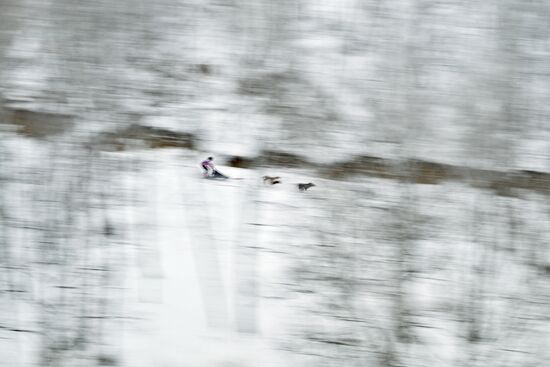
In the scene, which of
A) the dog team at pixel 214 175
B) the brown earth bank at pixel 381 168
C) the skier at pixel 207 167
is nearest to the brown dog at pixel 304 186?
the dog team at pixel 214 175

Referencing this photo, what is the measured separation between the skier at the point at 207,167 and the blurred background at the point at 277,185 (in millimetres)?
58

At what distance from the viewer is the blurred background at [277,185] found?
2.77 metres

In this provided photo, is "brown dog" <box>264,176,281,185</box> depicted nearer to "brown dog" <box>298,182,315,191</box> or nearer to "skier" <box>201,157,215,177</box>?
"brown dog" <box>298,182,315,191</box>

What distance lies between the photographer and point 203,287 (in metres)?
3.30

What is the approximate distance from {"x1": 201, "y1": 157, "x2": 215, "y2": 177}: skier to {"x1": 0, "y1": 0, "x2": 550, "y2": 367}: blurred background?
0.06 m

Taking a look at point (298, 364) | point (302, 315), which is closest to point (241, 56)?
point (302, 315)

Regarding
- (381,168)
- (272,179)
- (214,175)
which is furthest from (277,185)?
(381,168)

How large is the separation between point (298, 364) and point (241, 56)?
1.52m

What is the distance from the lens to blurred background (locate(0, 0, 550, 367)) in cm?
277

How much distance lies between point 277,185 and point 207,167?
0.38 meters

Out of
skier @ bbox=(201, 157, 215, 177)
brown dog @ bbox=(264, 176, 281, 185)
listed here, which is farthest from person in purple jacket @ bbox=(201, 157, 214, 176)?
brown dog @ bbox=(264, 176, 281, 185)

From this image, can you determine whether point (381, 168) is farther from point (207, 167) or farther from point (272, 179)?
point (207, 167)

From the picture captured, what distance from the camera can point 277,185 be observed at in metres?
3.19

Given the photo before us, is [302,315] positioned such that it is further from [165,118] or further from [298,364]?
[165,118]
